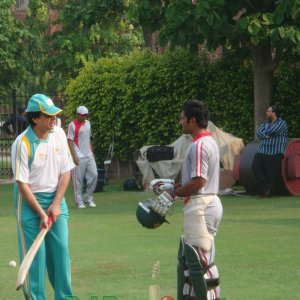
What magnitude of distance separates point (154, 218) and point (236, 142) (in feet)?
45.9

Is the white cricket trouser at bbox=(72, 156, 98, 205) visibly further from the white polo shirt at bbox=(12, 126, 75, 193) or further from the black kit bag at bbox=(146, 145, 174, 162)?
the white polo shirt at bbox=(12, 126, 75, 193)

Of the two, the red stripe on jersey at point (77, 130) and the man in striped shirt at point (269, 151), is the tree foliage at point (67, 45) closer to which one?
the man in striped shirt at point (269, 151)

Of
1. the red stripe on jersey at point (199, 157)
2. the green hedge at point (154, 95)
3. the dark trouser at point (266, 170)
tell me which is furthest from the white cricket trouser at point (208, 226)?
the green hedge at point (154, 95)

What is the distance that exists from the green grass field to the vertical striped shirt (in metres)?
1.06

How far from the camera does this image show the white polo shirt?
8.59m

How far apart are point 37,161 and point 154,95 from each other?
1648cm

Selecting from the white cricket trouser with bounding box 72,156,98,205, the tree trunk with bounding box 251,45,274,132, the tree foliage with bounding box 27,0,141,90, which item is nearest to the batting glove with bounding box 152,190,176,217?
the white cricket trouser with bounding box 72,156,98,205

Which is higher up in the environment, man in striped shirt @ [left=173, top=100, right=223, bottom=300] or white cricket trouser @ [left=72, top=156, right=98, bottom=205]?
man in striped shirt @ [left=173, top=100, right=223, bottom=300]

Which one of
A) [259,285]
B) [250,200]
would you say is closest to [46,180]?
[259,285]

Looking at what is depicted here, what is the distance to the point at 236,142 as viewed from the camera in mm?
22328

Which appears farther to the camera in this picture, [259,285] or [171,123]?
[171,123]

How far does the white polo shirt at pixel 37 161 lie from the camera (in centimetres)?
859

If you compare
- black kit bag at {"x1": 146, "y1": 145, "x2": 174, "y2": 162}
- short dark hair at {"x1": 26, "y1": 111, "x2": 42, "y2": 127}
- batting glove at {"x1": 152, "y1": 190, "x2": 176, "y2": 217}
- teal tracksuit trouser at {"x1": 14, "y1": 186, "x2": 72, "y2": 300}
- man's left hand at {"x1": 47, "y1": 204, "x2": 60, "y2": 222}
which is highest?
short dark hair at {"x1": 26, "y1": 111, "x2": 42, "y2": 127}

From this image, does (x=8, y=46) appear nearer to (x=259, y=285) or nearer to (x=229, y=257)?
(x=229, y=257)
